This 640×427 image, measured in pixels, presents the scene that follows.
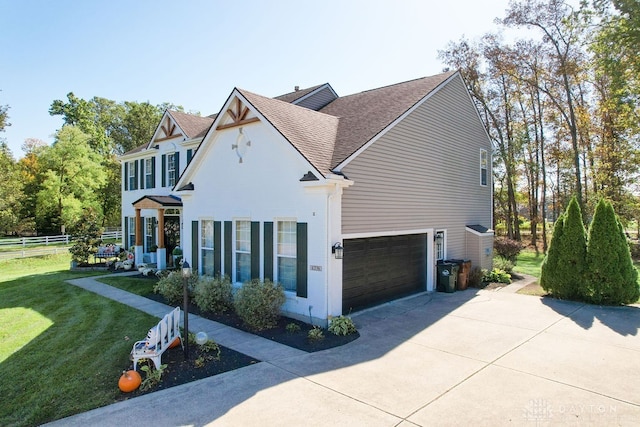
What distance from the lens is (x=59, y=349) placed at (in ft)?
25.3

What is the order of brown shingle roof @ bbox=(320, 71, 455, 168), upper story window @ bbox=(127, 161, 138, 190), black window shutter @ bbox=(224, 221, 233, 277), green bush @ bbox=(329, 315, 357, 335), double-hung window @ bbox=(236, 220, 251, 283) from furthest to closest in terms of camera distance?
upper story window @ bbox=(127, 161, 138, 190) < black window shutter @ bbox=(224, 221, 233, 277) < double-hung window @ bbox=(236, 220, 251, 283) < brown shingle roof @ bbox=(320, 71, 455, 168) < green bush @ bbox=(329, 315, 357, 335)

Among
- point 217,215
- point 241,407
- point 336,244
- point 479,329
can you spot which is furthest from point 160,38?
point 479,329

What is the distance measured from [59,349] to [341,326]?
5.99 metres

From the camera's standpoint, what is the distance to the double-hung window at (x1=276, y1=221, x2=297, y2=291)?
9805 millimetres

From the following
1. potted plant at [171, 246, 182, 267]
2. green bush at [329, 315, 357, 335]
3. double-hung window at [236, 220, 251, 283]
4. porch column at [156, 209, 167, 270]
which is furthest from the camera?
porch column at [156, 209, 167, 270]

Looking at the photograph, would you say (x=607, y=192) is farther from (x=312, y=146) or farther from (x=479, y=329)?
(x=312, y=146)

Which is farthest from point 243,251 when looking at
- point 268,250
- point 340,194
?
point 340,194

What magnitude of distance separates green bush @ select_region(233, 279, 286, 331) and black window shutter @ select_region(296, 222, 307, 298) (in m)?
0.49

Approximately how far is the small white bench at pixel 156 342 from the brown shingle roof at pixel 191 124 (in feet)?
38.8

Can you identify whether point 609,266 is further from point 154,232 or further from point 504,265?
point 154,232

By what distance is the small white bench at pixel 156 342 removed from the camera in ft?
20.5

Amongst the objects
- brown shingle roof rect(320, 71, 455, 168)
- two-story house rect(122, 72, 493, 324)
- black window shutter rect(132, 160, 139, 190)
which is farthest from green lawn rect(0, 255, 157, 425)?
black window shutter rect(132, 160, 139, 190)

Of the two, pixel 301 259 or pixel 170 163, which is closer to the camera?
pixel 301 259

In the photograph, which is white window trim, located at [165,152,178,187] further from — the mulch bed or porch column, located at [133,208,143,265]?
the mulch bed
